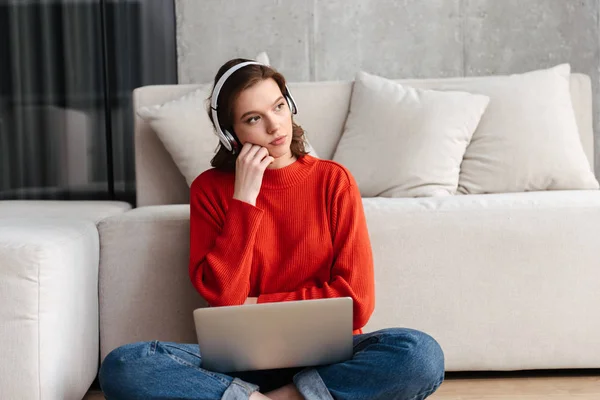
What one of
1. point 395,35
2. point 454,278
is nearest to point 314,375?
point 454,278

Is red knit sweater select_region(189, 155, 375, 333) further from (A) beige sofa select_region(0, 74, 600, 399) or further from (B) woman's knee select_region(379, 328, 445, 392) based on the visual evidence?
(A) beige sofa select_region(0, 74, 600, 399)

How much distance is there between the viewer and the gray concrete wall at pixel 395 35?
3400 mm

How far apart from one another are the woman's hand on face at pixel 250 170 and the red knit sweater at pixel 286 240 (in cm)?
2

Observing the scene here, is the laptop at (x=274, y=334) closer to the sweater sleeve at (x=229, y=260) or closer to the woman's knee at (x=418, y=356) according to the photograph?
the woman's knee at (x=418, y=356)

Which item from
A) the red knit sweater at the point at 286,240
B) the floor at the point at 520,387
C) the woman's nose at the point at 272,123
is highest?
the woman's nose at the point at 272,123

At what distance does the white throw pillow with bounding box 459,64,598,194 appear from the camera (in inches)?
99.1

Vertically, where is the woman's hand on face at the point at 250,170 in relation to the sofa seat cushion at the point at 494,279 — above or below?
above

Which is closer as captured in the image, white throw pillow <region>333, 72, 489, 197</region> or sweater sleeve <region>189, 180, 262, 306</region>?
sweater sleeve <region>189, 180, 262, 306</region>

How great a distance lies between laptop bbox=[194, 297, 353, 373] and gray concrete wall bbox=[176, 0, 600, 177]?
2.00m

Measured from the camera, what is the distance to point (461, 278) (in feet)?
7.00

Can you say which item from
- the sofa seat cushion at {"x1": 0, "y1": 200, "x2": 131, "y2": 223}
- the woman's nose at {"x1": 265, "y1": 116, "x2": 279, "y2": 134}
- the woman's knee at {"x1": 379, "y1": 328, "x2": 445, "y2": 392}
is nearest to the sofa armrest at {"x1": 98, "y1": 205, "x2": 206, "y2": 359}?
the sofa seat cushion at {"x1": 0, "y1": 200, "x2": 131, "y2": 223}

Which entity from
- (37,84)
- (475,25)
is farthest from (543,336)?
(37,84)

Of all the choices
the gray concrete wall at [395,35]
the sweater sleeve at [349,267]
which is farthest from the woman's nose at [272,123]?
the gray concrete wall at [395,35]

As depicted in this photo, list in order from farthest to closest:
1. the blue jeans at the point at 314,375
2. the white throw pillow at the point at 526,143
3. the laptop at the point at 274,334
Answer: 1. the white throw pillow at the point at 526,143
2. the blue jeans at the point at 314,375
3. the laptop at the point at 274,334
